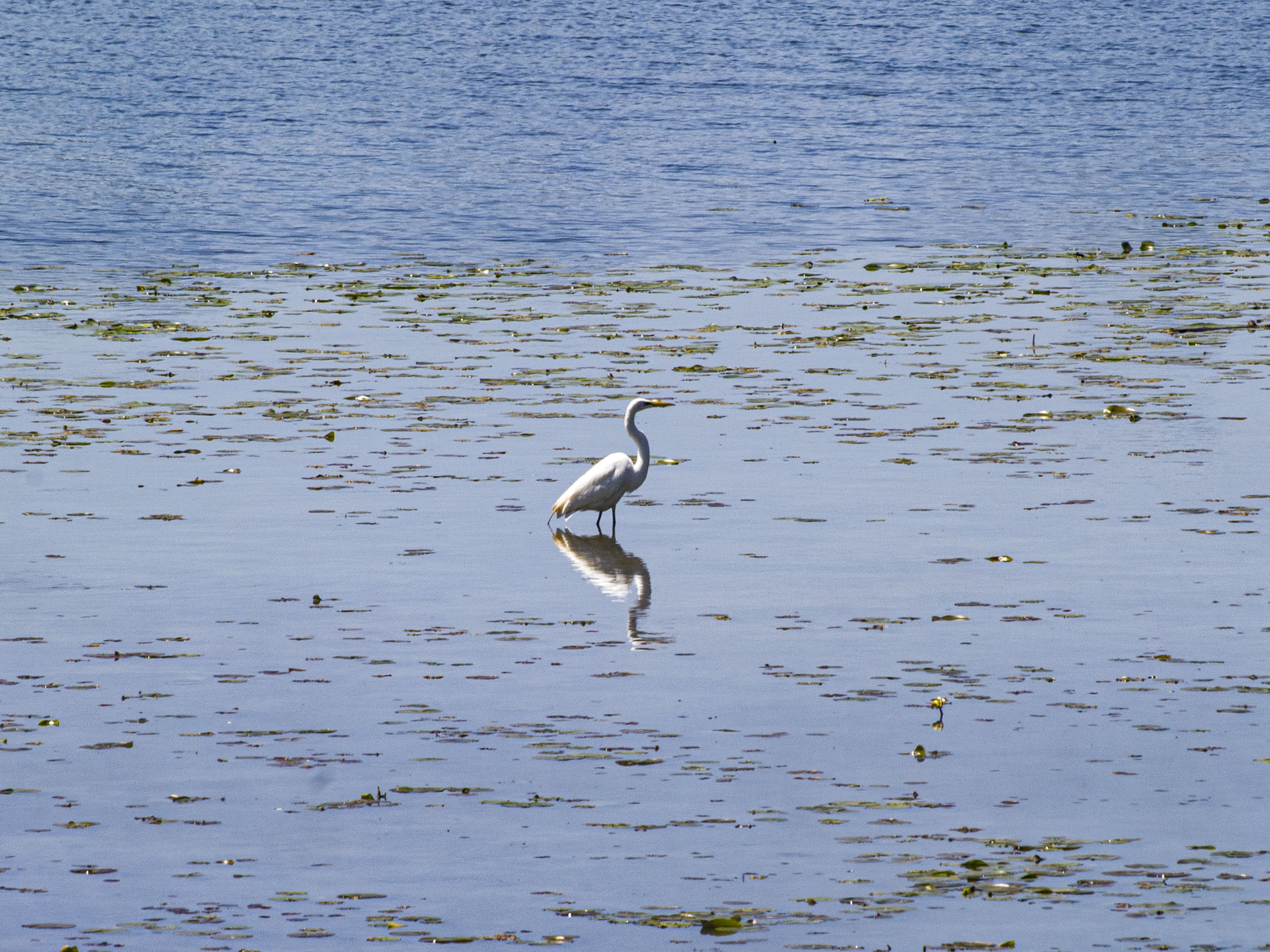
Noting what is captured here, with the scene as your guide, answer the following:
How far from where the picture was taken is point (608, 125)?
176 feet

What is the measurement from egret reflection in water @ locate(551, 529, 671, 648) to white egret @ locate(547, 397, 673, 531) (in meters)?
0.22

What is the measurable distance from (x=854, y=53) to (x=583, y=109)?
17333 millimetres

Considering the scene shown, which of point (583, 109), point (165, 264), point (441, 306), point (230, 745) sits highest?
point (583, 109)

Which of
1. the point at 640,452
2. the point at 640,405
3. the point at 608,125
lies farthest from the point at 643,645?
the point at 608,125

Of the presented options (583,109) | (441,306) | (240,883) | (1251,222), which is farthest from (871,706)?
(583,109)

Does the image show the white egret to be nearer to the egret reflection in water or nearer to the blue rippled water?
the egret reflection in water

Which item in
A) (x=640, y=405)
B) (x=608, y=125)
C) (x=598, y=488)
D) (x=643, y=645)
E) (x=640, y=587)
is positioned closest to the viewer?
(x=643, y=645)

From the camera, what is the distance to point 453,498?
15.2 m

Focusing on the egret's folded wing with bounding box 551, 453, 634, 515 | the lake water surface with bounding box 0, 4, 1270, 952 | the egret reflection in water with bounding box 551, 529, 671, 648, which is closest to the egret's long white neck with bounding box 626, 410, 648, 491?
the egret's folded wing with bounding box 551, 453, 634, 515

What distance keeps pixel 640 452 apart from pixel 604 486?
559 millimetres

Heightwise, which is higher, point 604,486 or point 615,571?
point 604,486

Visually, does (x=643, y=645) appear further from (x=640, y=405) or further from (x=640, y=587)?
(x=640, y=405)

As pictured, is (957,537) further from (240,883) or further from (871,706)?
(240,883)

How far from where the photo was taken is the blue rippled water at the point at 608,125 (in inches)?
1416
